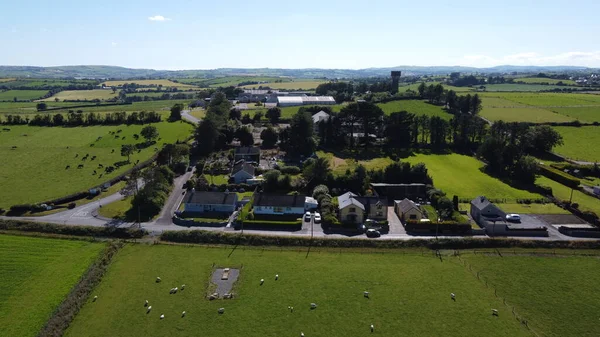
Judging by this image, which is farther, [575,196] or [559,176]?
[559,176]

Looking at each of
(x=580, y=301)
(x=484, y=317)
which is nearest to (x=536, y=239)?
(x=580, y=301)

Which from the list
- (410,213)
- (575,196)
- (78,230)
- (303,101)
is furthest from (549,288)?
(303,101)

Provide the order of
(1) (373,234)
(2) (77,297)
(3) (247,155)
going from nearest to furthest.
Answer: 1. (2) (77,297)
2. (1) (373,234)
3. (3) (247,155)

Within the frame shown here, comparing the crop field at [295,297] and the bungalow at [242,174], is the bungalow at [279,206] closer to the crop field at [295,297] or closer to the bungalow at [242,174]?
the crop field at [295,297]

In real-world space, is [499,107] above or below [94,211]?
above

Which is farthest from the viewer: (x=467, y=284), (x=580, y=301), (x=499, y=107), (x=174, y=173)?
(x=499, y=107)

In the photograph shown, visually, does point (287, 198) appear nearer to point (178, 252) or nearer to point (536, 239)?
point (178, 252)

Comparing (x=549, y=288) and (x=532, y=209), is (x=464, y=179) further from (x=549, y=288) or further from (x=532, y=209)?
(x=549, y=288)

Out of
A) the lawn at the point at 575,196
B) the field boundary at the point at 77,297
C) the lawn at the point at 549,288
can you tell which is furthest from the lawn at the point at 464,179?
the field boundary at the point at 77,297
